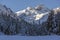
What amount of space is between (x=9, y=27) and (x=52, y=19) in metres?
13.3

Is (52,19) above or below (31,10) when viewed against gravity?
below

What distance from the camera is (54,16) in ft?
111

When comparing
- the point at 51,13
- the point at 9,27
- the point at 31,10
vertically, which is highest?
the point at 31,10

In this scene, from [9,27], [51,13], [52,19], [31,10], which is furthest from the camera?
[31,10]

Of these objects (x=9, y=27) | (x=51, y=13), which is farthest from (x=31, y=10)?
(x=9, y=27)

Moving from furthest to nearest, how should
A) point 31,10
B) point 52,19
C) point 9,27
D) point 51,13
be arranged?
point 31,10 < point 51,13 < point 52,19 < point 9,27

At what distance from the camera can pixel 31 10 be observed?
13850cm

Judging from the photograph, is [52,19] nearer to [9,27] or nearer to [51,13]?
[51,13]

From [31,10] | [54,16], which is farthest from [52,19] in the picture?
[31,10]

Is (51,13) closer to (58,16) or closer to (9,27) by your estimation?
(58,16)

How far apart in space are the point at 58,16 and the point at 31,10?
104390 mm

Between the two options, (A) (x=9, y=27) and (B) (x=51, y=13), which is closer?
(A) (x=9, y=27)

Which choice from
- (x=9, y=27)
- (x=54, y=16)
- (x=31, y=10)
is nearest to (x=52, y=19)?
(x=54, y=16)

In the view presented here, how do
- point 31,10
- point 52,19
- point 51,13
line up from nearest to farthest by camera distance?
point 52,19 < point 51,13 < point 31,10
